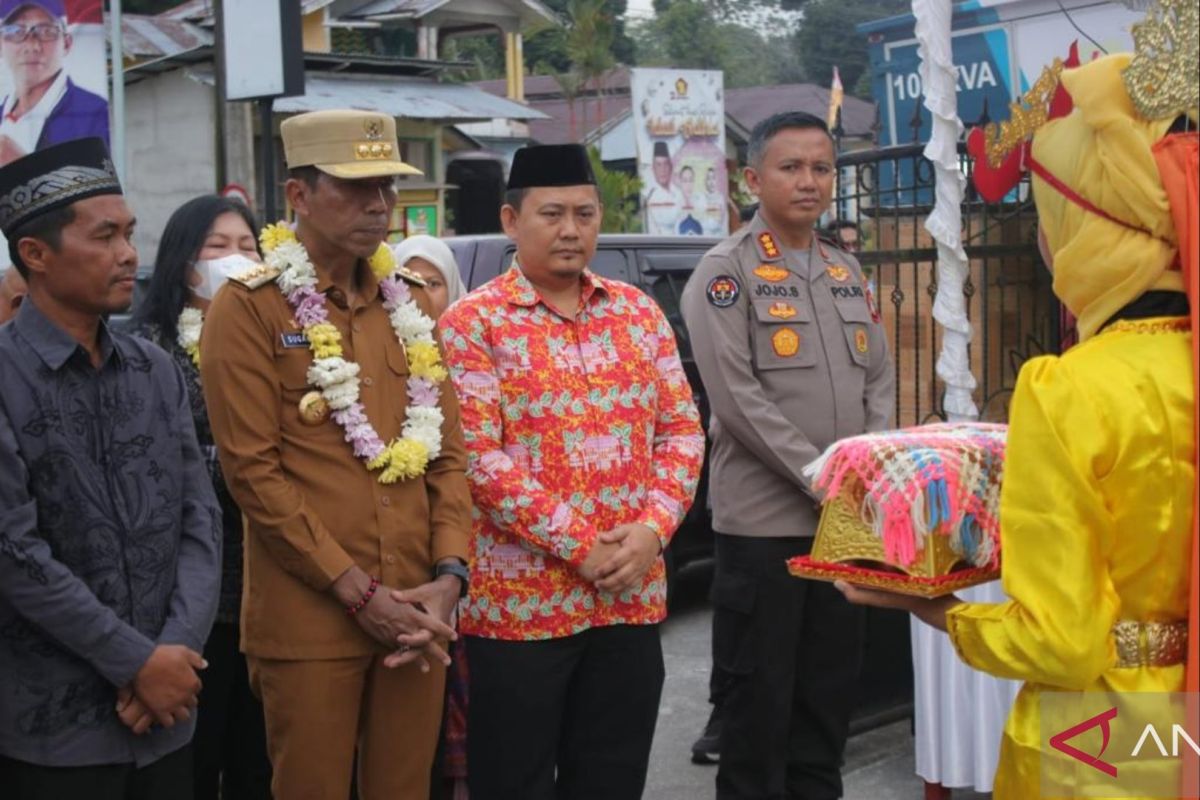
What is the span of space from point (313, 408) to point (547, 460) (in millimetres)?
715

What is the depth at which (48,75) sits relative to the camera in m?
8.08

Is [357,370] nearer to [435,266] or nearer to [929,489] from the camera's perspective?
[929,489]

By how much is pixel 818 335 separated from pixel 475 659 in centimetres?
153

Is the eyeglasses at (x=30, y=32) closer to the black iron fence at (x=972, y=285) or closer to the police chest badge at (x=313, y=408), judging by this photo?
the black iron fence at (x=972, y=285)

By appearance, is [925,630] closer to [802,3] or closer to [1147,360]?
[1147,360]

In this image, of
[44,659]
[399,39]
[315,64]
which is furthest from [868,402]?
[399,39]

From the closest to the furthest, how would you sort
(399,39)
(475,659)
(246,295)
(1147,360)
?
1. (1147,360)
2. (246,295)
3. (475,659)
4. (399,39)

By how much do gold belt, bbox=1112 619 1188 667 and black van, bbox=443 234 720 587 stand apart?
509 cm

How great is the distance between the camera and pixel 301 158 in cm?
370

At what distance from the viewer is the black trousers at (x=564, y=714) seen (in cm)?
396

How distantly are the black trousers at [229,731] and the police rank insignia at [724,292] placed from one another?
5.82ft

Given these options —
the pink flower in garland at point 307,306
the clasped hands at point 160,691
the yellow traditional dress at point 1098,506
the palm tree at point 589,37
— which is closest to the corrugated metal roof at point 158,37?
the palm tree at point 589,37

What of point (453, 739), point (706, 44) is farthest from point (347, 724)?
point (706, 44)

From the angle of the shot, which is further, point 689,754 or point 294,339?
point 689,754
